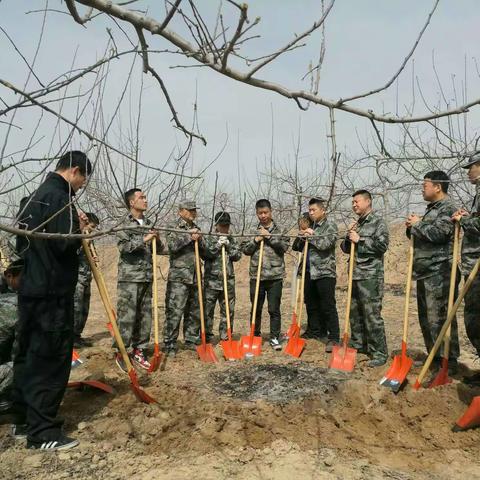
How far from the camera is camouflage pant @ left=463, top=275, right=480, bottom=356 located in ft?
14.3

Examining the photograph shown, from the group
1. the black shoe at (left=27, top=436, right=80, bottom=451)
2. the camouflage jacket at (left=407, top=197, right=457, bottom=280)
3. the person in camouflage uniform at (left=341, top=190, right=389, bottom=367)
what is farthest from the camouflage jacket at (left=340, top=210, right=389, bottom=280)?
the black shoe at (left=27, top=436, right=80, bottom=451)

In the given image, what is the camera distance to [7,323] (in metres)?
3.66

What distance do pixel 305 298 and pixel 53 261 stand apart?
3.88 meters

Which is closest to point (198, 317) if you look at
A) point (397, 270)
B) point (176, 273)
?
point (176, 273)

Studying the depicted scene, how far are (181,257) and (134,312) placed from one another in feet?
3.06

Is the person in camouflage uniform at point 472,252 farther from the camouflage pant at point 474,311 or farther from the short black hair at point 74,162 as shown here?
the short black hair at point 74,162

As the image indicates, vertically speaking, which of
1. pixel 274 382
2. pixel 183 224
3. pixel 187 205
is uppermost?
pixel 187 205

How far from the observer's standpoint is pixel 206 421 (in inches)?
136

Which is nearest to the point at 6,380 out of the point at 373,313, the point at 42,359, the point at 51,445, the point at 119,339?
the point at 42,359

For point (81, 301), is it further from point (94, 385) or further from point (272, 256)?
point (272, 256)

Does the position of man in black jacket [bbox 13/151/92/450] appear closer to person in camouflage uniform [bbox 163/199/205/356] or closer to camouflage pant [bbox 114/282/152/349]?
camouflage pant [bbox 114/282/152/349]

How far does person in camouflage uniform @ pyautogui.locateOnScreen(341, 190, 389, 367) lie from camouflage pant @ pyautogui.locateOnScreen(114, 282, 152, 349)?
7.95ft

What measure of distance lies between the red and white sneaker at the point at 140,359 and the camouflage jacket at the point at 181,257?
97 cm

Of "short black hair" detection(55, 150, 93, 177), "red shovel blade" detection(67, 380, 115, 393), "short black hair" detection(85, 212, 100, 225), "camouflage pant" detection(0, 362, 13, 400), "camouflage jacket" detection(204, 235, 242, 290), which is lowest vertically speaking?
"red shovel blade" detection(67, 380, 115, 393)
